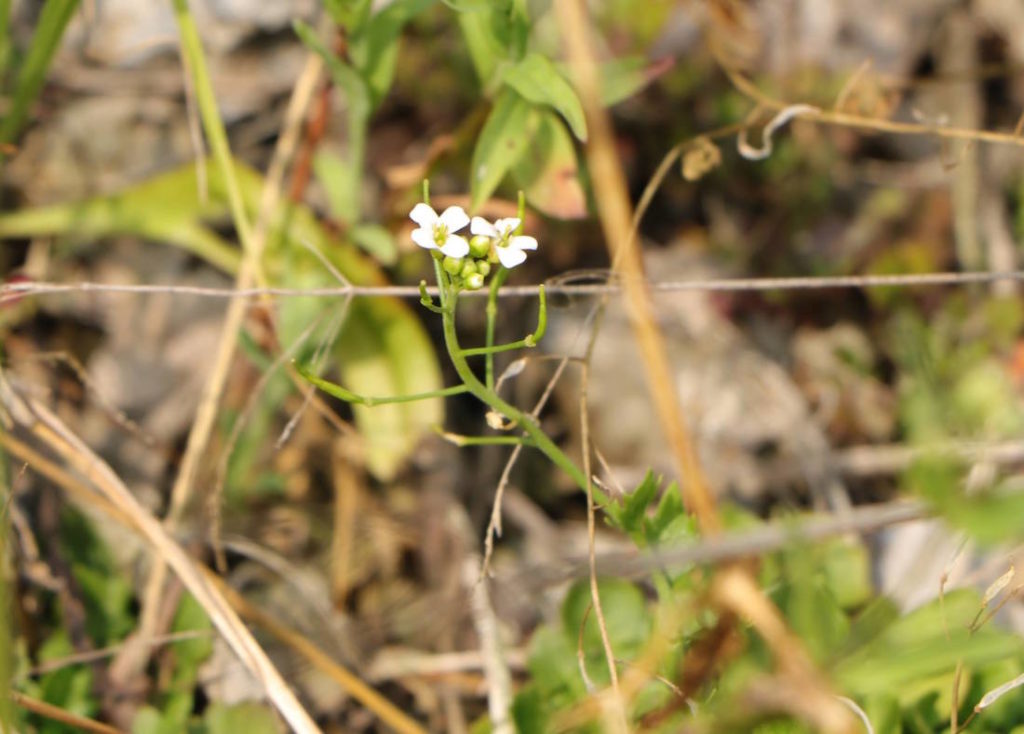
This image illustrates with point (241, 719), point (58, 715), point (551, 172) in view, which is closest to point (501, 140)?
point (551, 172)

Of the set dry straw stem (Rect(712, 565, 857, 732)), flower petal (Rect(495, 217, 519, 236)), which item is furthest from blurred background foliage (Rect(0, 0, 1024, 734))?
flower petal (Rect(495, 217, 519, 236))

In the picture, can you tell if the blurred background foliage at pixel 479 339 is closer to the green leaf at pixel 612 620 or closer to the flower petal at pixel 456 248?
the green leaf at pixel 612 620

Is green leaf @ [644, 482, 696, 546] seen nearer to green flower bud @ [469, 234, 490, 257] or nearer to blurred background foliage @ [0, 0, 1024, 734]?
blurred background foliage @ [0, 0, 1024, 734]

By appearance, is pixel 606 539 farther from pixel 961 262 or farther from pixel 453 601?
pixel 961 262

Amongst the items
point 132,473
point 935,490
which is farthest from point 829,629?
point 132,473

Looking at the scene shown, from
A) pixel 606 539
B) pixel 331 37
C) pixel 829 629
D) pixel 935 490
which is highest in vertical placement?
pixel 331 37

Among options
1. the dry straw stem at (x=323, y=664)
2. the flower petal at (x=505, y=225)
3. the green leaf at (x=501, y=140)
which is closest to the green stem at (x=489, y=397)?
the flower petal at (x=505, y=225)
